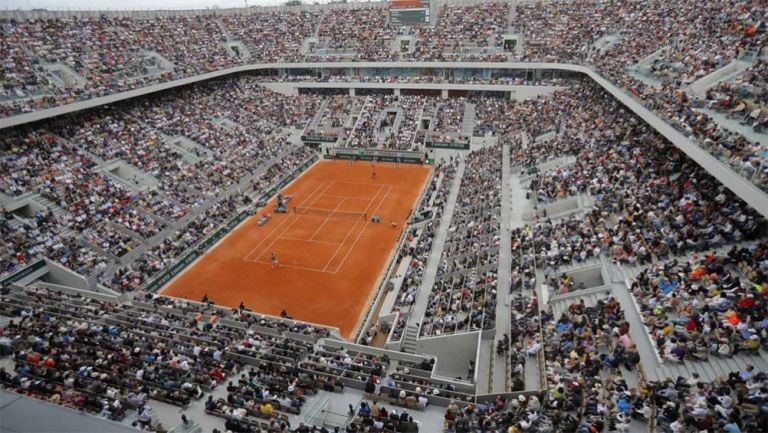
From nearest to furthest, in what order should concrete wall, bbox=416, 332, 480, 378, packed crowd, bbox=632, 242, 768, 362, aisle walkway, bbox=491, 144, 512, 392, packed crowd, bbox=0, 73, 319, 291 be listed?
1. packed crowd, bbox=632, 242, 768, 362
2. aisle walkway, bbox=491, 144, 512, 392
3. concrete wall, bbox=416, 332, 480, 378
4. packed crowd, bbox=0, 73, 319, 291

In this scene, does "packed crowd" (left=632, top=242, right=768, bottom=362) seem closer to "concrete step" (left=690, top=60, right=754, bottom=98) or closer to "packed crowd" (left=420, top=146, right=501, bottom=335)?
"packed crowd" (left=420, top=146, right=501, bottom=335)

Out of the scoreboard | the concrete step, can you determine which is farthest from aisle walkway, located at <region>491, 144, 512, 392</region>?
the scoreboard

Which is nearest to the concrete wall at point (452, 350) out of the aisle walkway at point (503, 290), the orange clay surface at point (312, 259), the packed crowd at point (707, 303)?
the aisle walkway at point (503, 290)

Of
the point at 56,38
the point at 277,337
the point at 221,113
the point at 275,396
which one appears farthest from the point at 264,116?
the point at 275,396

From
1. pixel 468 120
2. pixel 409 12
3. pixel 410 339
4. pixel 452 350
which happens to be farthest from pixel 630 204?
pixel 409 12

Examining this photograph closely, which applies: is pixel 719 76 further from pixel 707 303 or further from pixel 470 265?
pixel 470 265
